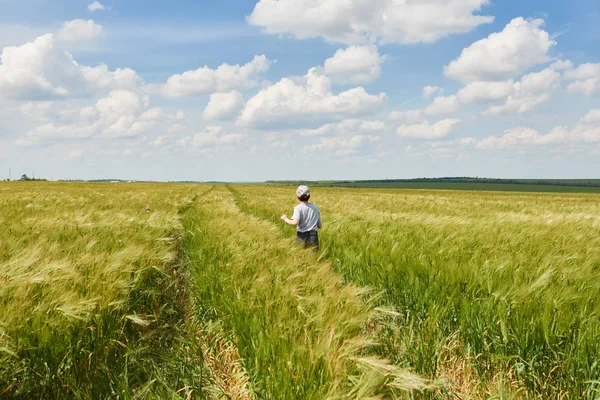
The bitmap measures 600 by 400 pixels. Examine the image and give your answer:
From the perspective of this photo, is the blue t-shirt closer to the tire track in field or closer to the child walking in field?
the child walking in field

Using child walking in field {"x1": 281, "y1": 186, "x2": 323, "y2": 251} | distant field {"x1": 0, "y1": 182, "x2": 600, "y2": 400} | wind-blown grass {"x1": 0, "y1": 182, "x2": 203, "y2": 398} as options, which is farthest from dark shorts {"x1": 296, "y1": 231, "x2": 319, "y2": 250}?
wind-blown grass {"x1": 0, "y1": 182, "x2": 203, "y2": 398}

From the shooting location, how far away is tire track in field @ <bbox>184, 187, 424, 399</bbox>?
5.72 ft

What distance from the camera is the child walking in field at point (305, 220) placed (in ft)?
19.8

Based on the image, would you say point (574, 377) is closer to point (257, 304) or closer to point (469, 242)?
point (257, 304)

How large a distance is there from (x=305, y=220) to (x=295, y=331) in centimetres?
399

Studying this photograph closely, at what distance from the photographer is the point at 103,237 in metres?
4.82

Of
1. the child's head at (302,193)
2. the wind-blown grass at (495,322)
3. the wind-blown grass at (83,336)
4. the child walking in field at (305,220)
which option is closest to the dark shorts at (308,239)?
the child walking in field at (305,220)

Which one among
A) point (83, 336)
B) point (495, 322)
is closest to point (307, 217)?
point (495, 322)

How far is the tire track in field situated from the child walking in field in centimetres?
214

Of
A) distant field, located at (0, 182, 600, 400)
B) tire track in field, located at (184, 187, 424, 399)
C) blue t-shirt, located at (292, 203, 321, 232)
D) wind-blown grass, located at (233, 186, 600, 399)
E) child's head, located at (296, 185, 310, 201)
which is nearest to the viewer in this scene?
tire track in field, located at (184, 187, 424, 399)

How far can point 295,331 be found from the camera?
2.17m

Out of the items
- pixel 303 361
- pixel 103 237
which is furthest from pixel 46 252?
pixel 303 361

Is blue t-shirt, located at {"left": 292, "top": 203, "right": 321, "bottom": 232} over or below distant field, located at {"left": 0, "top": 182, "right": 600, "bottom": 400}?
over

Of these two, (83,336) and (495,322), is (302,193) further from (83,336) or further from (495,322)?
(83,336)
